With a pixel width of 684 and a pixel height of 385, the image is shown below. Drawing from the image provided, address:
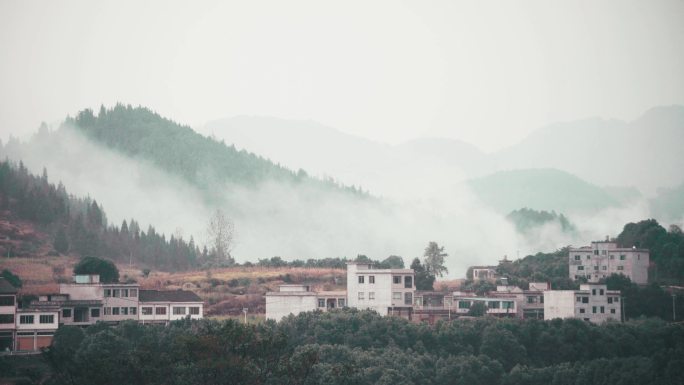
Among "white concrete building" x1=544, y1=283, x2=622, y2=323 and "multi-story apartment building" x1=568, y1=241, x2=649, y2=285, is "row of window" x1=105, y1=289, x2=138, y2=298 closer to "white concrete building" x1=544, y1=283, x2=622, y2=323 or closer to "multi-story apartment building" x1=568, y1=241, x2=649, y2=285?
"white concrete building" x1=544, y1=283, x2=622, y2=323

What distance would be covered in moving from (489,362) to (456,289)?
2760 cm

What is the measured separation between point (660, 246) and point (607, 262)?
10368mm

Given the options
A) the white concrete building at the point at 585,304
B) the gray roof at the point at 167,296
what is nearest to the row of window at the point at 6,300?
the gray roof at the point at 167,296

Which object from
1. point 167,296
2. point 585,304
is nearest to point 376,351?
point 167,296

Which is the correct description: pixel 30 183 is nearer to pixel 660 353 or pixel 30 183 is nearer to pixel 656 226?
pixel 656 226

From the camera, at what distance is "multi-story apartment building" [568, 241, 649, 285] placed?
118 meters

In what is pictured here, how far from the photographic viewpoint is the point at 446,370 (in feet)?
266

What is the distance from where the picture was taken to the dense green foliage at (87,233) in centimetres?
13325

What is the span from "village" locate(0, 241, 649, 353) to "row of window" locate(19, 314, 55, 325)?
0.24 feet

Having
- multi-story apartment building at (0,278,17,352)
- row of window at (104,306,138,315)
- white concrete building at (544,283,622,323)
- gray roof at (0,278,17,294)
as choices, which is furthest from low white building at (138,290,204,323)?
white concrete building at (544,283,622,323)

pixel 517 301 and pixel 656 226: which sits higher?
pixel 656 226

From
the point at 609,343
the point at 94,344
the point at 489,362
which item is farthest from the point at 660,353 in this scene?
the point at 94,344

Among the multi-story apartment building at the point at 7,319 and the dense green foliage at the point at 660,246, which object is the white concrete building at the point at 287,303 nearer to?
the multi-story apartment building at the point at 7,319

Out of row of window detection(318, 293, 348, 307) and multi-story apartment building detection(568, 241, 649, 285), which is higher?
multi-story apartment building detection(568, 241, 649, 285)
